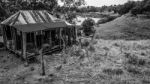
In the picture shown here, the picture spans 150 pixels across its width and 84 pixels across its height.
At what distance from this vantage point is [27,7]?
1889cm

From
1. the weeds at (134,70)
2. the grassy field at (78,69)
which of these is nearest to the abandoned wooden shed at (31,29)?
the grassy field at (78,69)

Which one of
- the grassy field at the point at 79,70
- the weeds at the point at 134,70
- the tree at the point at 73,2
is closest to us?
the grassy field at the point at 79,70

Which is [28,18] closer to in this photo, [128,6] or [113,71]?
[113,71]

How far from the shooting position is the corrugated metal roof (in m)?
11.9

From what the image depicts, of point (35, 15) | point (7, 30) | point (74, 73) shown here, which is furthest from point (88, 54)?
point (7, 30)

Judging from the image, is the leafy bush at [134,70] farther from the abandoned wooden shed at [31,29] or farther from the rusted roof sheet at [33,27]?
the rusted roof sheet at [33,27]

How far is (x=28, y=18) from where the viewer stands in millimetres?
12656

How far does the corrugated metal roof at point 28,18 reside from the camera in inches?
470

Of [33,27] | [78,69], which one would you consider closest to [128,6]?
[33,27]

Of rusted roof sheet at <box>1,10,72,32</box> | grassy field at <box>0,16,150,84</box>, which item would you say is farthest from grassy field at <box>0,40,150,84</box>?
rusted roof sheet at <box>1,10,72,32</box>

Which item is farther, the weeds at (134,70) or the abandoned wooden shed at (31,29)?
the abandoned wooden shed at (31,29)

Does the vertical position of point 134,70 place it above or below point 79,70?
above

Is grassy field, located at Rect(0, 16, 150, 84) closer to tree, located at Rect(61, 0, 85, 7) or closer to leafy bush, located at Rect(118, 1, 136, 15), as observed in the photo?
tree, located at Rect(61, 0, 85, 7)

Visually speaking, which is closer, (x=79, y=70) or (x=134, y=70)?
(x=134, y=70)
